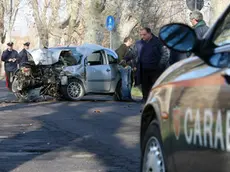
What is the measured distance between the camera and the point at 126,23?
4456 centimetres

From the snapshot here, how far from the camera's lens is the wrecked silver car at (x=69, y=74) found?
20.0m

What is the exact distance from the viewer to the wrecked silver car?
20.0 metres

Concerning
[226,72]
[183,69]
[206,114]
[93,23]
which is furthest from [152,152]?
[93,23]

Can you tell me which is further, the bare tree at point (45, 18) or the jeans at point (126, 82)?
the bare tree at point (45, 18)

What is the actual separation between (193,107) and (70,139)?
6.32 metres

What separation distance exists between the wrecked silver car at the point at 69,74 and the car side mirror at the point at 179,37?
50.4 ft

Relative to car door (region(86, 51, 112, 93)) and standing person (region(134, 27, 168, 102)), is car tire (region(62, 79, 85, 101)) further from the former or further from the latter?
standing person (region(134, 27, 168, 102))

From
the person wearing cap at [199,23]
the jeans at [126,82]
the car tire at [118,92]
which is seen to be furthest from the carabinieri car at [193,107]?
the car tire at [118,92]

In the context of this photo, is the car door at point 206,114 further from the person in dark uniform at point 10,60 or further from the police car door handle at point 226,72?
the person in dark uniform at point 10,60

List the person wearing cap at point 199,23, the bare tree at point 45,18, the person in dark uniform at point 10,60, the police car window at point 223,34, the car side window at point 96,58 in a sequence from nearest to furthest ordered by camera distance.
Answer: the police car window at point 223,34 → the person wearing cap at point 199,23 → the car side window at point 96,58 → the person in dark uniform at point 10,60 → the bare tree at point 45,18

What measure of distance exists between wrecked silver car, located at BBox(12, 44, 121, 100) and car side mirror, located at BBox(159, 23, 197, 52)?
605 inches

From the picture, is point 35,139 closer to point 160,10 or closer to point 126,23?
point 160,10

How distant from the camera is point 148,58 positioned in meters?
14.9

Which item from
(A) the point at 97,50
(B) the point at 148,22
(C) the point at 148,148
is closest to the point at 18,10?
(B) the point at 148,22
